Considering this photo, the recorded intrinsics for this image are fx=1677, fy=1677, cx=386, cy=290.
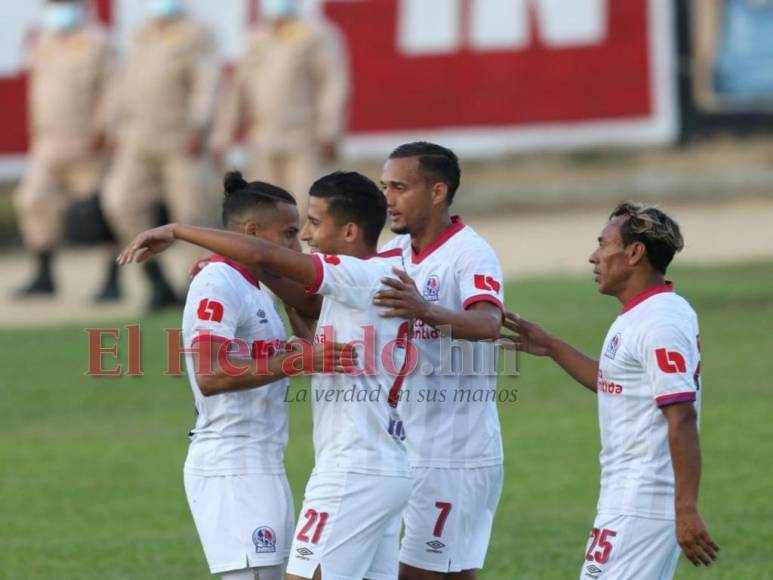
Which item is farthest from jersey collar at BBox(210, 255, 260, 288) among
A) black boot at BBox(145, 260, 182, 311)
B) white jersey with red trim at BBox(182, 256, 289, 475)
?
black boot at BBox(145, 260, 182, 311)

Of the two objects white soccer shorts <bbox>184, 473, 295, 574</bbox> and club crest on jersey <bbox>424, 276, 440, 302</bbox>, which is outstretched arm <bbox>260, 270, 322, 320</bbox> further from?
white soccer shorts <bbox>184, 473, 295, 574</bbox>

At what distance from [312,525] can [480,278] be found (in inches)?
51.4

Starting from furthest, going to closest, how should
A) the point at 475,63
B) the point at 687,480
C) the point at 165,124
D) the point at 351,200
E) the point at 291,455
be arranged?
the point at 475,63
the point at 165,124
the point at 291,455
the point at 351,200
the point at 687,480

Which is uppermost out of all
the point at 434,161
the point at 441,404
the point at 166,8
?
the point at 166,8

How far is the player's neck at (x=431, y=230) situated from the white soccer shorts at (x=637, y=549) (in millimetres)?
1484

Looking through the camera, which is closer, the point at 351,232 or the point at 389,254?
the point at 351,232

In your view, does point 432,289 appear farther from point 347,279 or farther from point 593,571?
point 593,571

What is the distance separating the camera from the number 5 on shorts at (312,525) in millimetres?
5922

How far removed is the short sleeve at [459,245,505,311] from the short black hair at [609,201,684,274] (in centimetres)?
66

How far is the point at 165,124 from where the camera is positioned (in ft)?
57.0

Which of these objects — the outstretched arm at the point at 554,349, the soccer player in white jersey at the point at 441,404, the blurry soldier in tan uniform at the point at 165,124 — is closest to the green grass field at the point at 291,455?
the blurry soldier in tan uniform at the point at 165,124

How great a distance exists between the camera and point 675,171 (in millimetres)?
23422

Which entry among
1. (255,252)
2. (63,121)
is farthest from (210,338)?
(63,121)

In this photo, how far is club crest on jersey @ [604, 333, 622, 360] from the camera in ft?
20.1
